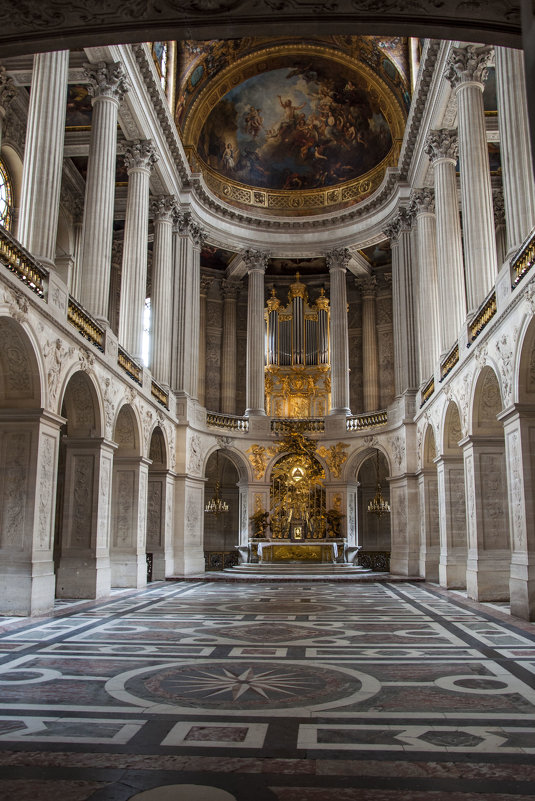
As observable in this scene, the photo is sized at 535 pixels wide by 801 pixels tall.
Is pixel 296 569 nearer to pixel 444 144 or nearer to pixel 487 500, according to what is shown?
pixel 487 500

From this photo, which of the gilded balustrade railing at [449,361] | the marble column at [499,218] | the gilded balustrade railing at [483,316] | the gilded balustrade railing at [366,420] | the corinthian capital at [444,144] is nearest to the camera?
the gilded balustrade railing at [483,316]

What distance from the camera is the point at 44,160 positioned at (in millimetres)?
14906

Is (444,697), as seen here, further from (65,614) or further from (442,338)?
(442,338)

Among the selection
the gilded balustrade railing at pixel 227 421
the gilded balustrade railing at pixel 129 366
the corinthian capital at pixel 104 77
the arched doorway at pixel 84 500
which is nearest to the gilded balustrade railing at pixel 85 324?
the arched doorway at pixel 84 500

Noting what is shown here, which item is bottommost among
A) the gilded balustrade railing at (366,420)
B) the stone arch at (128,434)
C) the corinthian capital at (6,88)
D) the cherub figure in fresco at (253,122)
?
the stone arch at (128,434)

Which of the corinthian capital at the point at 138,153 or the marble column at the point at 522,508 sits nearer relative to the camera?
the marble column at the point at 522,508

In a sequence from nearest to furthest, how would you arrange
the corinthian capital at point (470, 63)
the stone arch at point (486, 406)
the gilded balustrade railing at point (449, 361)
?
1. the stone arch at point (486, 406)
2. the corinthian capital at point (470, 63)
3. the gilded balustrade railing at point (449, 361)

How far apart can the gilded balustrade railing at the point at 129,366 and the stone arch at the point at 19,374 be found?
558 centimetres

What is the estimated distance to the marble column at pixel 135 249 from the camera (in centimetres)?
2200

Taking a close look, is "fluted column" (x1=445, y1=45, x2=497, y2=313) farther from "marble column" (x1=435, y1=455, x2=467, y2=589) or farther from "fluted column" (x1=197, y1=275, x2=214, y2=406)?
"fluted column" (x1=197, y1=275, x2=214, y2=406)

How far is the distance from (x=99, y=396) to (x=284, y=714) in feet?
40.0

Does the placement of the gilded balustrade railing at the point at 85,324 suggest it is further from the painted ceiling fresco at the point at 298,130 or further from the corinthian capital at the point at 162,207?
the painted ceiling fresco at the point at 298,130

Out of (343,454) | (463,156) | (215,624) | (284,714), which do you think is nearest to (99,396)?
(215,624)

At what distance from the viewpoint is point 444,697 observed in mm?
6789
